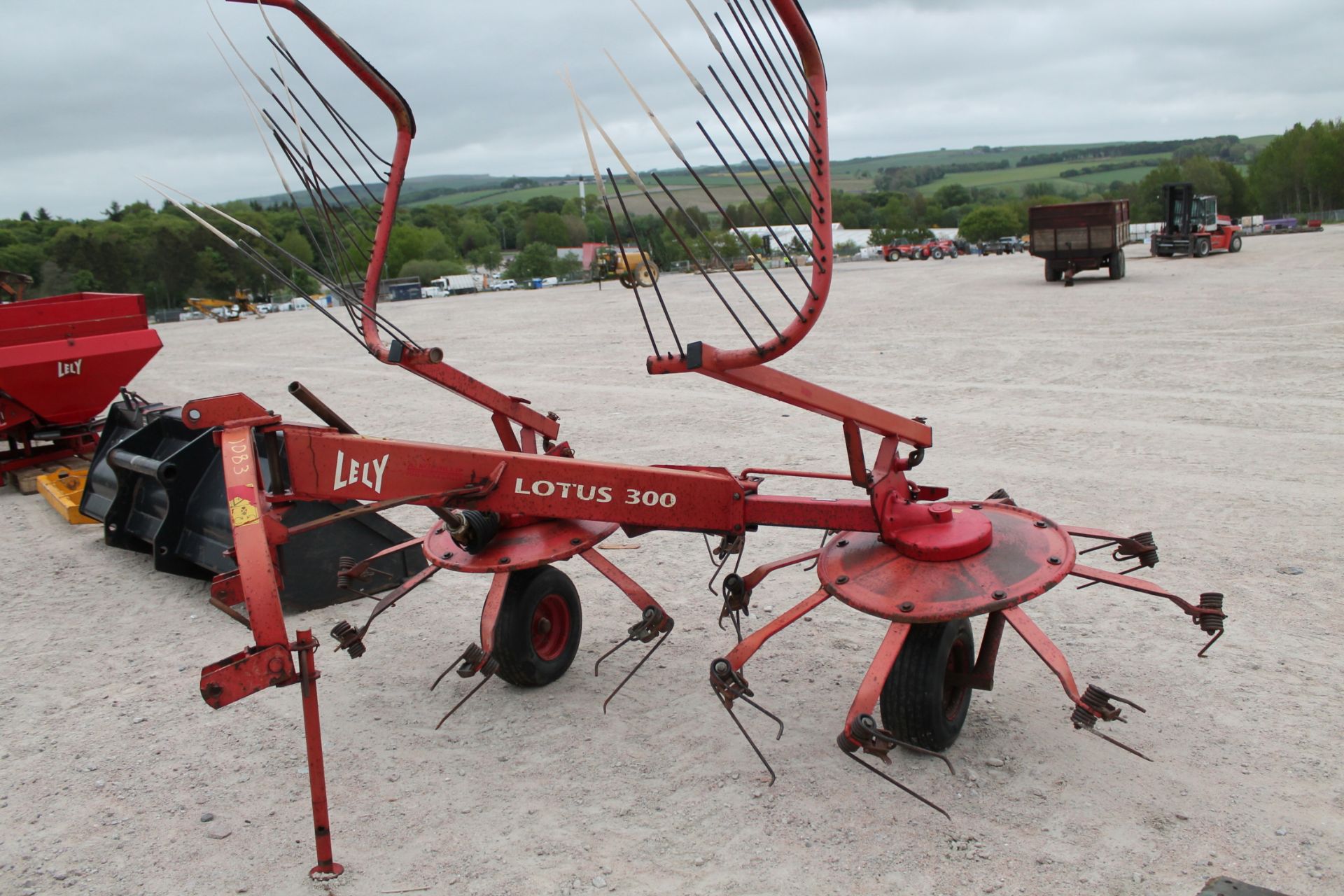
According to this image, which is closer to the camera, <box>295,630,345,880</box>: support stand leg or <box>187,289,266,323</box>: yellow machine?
<box>295,630,345,880</box>: support stand leg

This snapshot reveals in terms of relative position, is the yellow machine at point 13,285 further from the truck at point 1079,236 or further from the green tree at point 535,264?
the green tree at point 535,264

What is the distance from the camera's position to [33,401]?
27.0ft

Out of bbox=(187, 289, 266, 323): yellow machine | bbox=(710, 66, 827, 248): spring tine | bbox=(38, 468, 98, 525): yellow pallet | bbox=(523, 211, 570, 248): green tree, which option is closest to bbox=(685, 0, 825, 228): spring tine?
bbox=(710, 66, 827, 248): spring tine

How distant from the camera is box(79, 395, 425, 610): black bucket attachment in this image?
5.09 meters

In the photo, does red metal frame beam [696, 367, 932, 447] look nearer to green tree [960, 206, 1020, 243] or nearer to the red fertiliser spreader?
the red fertiliser spreader

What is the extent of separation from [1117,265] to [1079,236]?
3.17 feet

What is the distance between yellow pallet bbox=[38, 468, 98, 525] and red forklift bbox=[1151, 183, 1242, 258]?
75.7 feet

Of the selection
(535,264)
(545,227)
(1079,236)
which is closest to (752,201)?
(1079,236)

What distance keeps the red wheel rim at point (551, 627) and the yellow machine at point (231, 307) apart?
27325mm

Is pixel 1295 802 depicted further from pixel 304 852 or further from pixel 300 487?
pixel 300 487

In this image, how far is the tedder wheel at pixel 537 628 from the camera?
4.03 metres

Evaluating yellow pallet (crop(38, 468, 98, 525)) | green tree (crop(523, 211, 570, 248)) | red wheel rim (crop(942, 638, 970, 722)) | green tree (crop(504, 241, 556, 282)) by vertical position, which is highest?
green tree (crop(523, 211, 570, 248))

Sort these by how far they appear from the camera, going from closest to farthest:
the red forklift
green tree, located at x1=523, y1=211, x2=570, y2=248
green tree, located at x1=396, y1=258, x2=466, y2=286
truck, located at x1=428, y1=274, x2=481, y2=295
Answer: the red forklift, truck, located at x1=428, y1=274, x2=481, y2=295, green tree, located at x1=396, y1=258, x2=466, y2=286, green tree, located at x1=523, y1=211, x2=570, y2=248

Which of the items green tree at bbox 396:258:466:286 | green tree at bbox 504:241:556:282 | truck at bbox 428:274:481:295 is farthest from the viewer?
green tree at bbox 396:258:466:286
